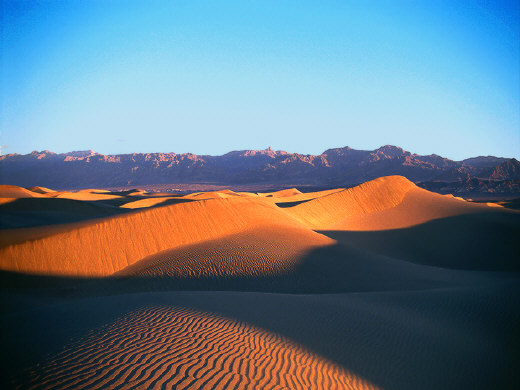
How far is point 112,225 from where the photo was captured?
1633 cm

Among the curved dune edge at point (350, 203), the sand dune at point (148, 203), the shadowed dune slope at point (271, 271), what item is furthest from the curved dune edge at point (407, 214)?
the sand dune at point (148, 203)

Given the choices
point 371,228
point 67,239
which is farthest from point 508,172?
point 67,239

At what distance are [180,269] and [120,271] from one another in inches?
115

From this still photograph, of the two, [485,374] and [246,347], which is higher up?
[246,347]

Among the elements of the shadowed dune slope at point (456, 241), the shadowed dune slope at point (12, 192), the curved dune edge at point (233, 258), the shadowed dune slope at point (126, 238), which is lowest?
the shadowed dune slope at point (456, 241)

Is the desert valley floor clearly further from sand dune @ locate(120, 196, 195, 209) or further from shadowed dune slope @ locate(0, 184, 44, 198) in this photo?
shadowed dune slope @ locate(0, 184, 44, 198)

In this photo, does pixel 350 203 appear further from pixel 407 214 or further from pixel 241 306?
pixel 241 306

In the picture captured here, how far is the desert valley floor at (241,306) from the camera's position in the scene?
4809 millimetres

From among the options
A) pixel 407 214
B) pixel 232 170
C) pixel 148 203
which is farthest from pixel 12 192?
pixel 232 170

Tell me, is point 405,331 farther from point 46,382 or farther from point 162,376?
point 46,382

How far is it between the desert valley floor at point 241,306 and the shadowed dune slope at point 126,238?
0.07 m

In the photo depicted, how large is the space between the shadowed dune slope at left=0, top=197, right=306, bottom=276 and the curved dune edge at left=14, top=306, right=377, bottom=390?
9.17m

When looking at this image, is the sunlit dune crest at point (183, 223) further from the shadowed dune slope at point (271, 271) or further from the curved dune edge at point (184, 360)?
the curved dune edge at point (184, 360)

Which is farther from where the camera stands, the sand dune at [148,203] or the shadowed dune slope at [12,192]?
the shadowed dune slope at [12,192]
